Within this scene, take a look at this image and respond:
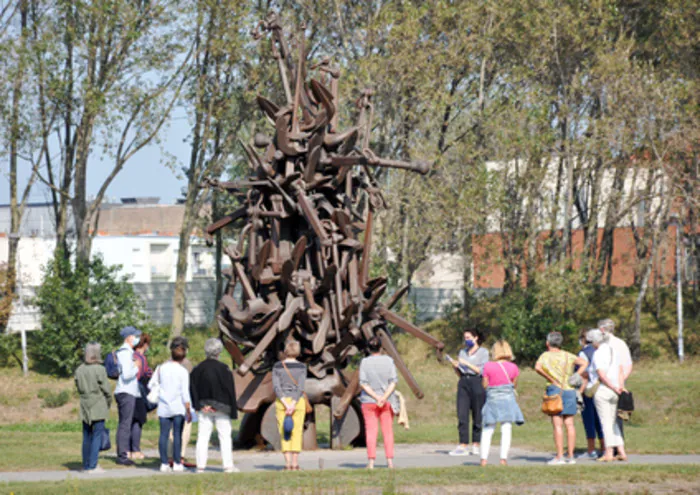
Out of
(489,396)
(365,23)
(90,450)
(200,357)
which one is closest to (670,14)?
(365,23)

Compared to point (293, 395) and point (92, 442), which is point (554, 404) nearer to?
point (293, 395)

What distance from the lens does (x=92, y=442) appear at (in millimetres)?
12969

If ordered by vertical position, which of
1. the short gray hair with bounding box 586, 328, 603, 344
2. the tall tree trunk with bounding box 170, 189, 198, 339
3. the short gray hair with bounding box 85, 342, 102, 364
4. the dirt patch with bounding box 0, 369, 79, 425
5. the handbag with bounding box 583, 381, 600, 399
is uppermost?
the tall tree trunk with bounding box 170, 189, 198, 339

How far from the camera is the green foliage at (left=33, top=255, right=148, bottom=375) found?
102 feet

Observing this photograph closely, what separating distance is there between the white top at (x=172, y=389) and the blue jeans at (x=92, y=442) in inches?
28.3

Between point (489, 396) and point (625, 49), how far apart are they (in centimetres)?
2181

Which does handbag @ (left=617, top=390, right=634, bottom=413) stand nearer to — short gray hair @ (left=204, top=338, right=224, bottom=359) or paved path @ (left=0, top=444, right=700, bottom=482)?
paved path @ (left=0, top=444, right=700, bottom=482)

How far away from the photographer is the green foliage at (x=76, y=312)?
31234 millimetres

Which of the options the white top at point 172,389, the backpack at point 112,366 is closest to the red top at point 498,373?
the white top at point 172,389

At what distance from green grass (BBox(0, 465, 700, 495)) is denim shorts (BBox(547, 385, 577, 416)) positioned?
1.24 meters

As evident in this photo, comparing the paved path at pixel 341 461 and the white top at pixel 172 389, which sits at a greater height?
the white top at pixel 172 389

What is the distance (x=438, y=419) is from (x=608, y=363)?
7.93 m

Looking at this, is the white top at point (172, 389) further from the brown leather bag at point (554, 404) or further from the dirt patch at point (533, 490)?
the brown leather bag at point (554, 404)

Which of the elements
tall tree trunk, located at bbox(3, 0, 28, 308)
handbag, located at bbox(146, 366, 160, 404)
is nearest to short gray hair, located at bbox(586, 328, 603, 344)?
handbag, located at bbox(146, 366, 160, 404)
